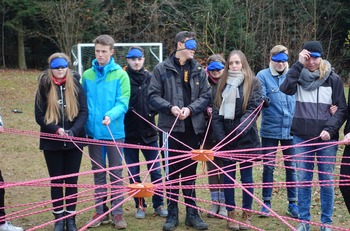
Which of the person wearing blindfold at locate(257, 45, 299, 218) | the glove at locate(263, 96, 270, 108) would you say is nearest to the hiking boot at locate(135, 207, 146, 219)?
the person wearing blindfold at locate(257, 45, 299, 218)

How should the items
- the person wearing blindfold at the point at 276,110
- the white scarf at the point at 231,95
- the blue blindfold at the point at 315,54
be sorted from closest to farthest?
the blue blindfold at the point at 315,54 < the white scarf at the point at 231,95 < the person wearing blindfold at the point at 276,110

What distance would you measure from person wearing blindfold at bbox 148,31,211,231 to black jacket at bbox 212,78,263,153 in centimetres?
18

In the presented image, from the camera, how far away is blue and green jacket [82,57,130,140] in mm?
5137

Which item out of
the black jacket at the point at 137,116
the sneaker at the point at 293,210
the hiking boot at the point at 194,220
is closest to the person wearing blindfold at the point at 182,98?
the hiking boot at the point at 194,220

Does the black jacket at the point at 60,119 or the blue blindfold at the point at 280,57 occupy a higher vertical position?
the blue blindfold at the point at 280,57

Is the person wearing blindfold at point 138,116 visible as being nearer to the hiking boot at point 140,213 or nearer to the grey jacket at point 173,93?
the hiking boot at point 140,213

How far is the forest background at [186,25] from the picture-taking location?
19422 millimetres

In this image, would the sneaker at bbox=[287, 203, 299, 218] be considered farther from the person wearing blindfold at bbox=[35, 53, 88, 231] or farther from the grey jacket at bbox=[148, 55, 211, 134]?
the person wearing blindfold at bbox=[35, 53, 88, 231]

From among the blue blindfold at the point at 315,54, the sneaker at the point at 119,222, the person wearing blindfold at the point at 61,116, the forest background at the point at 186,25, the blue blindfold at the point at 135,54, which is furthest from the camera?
the forest background at the point at 186,25

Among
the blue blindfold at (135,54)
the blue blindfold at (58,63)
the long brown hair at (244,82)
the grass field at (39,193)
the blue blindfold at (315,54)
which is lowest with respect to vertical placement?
the grass field at (39,193)

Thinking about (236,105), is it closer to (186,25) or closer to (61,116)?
(61,116)

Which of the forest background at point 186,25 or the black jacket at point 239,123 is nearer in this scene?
the black jacket at point 239,123

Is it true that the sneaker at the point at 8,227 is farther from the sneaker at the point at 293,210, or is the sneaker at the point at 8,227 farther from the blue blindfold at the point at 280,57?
the blue blindfold at the point at 280,57

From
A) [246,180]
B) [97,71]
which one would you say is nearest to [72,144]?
[97,71]
